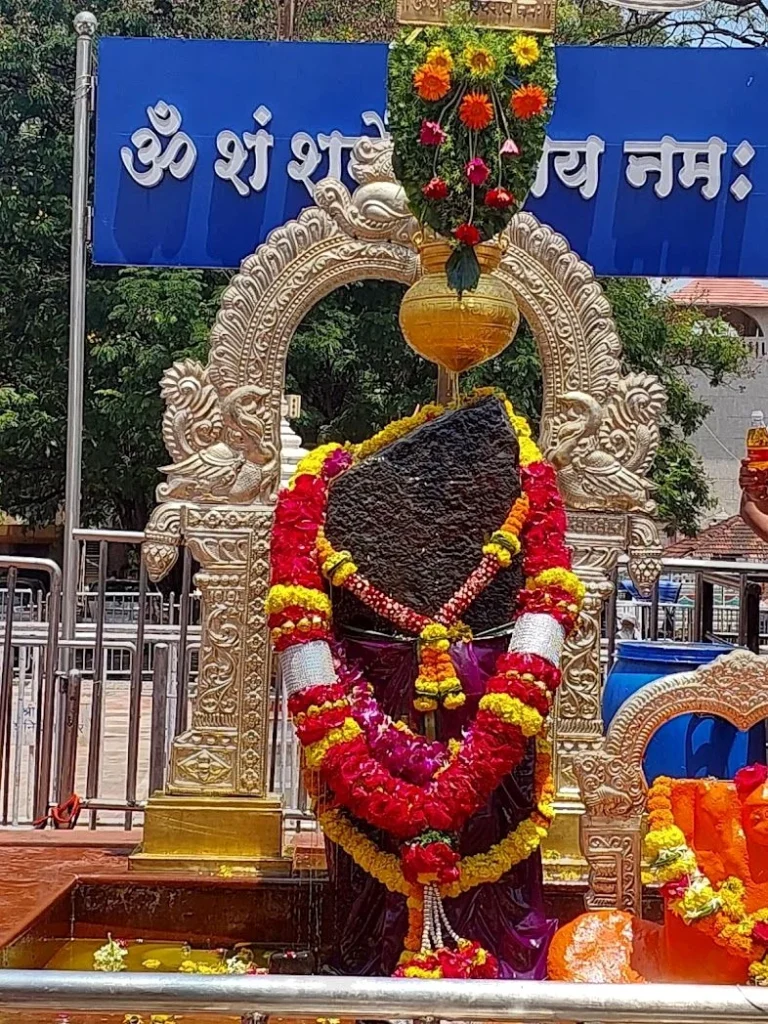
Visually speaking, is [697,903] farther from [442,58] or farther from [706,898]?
[442,58]

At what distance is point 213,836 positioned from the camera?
404cm

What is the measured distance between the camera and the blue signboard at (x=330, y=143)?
5.63 meters

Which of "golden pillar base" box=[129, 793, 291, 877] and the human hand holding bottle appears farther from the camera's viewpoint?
"golden pillar base" box=[129, 793, 291, 877]

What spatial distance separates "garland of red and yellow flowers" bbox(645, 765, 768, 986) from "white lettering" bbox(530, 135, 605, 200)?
3.52 m

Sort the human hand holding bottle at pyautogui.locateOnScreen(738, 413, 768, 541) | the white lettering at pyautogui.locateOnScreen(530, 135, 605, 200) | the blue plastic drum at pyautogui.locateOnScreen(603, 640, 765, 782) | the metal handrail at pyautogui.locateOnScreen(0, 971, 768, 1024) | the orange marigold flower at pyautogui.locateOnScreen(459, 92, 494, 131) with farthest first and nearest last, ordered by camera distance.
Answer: the white lettering at pyautogui.locateOnScreen(530, 135, 605, 200)
the blue plastic drum at pyautogui.locateOnScreen(603, 640, 765, 782)
the human hand holding bottle at pyautogui.locateOnScreen(738, 413, 768, 541)
the orange marigold flower at pyautogui.locateOnScreen(459, 92, 494, 131)
the metal handrail at pyautogui.locateOnScreen(0, 971, 768, 1024)

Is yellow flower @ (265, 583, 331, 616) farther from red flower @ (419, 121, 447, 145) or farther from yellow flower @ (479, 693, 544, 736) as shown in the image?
red flower @ (419, 121, 447, 145)

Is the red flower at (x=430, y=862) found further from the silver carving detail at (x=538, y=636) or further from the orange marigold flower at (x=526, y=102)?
the orange marigold flower at (x=526, y=102)

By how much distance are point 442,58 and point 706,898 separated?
218cm

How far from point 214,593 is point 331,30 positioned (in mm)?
10798

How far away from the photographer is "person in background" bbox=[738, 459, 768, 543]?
3.65 metres

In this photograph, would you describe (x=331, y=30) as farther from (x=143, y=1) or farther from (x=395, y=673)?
(x=395, y=673)

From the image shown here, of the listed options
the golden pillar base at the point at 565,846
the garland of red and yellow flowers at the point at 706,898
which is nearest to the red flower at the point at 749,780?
the garland of red and yellow flowers at the point at 706,898

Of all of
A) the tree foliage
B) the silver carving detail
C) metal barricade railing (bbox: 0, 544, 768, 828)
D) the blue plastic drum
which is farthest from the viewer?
the tree foliage

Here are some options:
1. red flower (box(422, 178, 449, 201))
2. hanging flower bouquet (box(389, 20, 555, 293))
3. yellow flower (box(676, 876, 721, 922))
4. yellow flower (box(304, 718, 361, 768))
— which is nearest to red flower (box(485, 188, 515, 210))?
hanging flower bouquet (box(389, 20, 555, 293))
